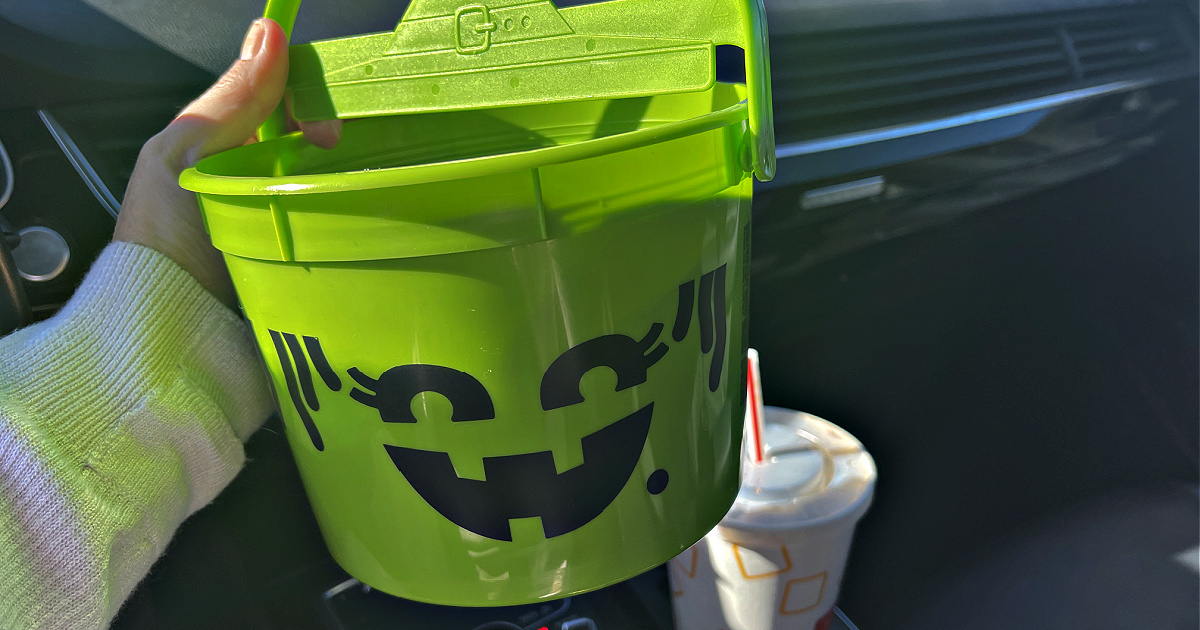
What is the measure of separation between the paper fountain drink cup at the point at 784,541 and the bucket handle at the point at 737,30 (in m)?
0.37

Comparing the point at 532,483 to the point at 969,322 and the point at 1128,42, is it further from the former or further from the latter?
the point at 1128,42

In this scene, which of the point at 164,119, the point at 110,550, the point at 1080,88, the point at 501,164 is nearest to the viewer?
the point at 501,164

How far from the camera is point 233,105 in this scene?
0.45 m

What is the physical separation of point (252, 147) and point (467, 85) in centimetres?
16

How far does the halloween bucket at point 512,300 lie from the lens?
32 cm

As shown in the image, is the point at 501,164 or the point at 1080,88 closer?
the point at 501,164

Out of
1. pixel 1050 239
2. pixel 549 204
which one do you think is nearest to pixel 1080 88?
pixel 1050 239

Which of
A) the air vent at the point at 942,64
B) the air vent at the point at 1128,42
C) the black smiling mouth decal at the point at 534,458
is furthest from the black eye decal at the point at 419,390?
the air vent at the point at 1128,42

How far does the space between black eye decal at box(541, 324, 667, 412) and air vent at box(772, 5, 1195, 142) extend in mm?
428

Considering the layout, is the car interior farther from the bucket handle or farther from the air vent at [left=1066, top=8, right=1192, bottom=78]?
Answer: the bucket handle

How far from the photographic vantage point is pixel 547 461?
0.37 metres

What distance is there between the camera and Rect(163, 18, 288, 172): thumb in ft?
1.48

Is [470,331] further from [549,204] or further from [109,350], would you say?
[109,350]

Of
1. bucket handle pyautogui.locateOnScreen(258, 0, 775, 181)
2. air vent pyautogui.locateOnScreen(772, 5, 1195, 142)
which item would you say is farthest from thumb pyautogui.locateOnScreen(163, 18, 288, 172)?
air vent pyautogui.locateOnScreen(772, 5, 1195, 142)
